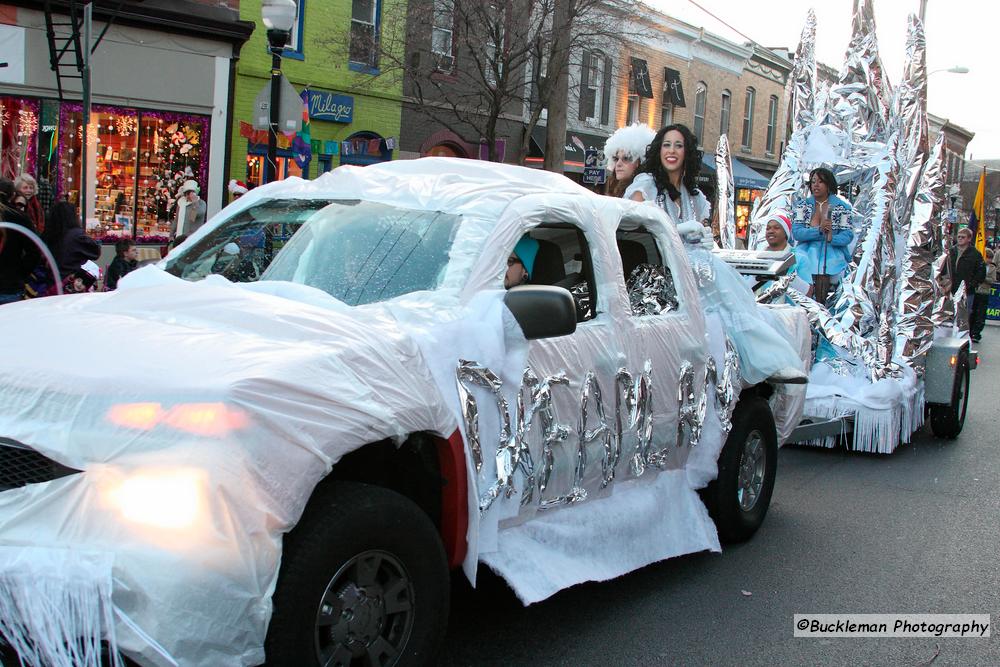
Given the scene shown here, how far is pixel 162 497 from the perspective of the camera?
2717mm

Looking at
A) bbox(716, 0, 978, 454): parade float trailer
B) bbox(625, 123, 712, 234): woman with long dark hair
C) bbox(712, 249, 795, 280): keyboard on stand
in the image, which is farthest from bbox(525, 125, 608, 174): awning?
bbox(625, 123, 712, 234): woman with long dark hair

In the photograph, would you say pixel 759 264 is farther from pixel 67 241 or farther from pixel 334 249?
pixel 67 241

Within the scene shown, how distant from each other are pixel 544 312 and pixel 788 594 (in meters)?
2.38

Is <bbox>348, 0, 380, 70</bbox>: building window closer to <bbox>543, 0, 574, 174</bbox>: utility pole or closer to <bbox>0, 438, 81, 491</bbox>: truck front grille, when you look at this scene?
<bbox>543, 0, 574, 174</bbox>: utility pole

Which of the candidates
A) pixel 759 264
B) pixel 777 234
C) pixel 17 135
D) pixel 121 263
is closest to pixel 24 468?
pixel 759 264

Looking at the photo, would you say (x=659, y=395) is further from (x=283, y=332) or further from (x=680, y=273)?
(x=283, y=332)

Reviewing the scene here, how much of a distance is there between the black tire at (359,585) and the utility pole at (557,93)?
14.9 metres

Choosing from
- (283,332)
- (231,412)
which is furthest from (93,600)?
(283,332)

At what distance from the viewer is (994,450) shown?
9.62 m

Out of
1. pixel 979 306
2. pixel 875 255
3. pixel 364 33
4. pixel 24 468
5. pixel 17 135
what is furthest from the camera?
pixel 364 33

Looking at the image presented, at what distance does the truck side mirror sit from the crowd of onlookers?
15.8ft

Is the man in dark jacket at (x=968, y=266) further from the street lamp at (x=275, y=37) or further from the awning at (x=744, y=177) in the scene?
the awning at (x=744, y=177)

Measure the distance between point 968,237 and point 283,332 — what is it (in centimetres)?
1730

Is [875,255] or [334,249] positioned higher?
[875,255]
